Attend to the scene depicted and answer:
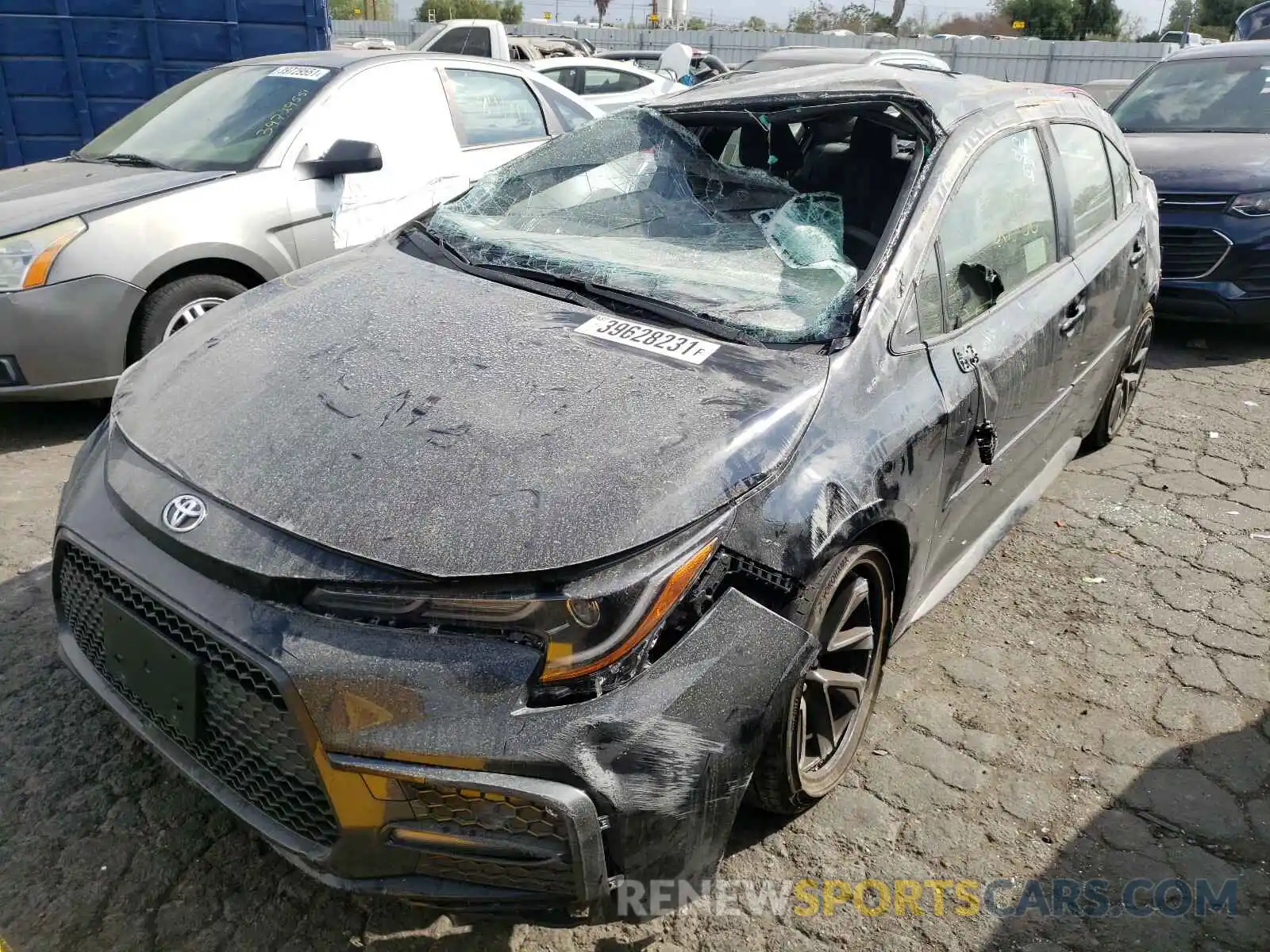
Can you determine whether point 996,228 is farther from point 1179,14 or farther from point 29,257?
point 1179,14

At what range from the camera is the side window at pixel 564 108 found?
6.03m

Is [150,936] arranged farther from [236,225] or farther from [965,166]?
[236,225]

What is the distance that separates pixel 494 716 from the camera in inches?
64.7

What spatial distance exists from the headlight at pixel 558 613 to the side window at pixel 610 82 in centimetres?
1156

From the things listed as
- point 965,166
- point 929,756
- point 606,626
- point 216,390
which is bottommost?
point 929,756

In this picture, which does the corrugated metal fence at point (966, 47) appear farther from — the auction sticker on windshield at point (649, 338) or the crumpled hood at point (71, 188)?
the auction sticker on windshield at point (649, 338)

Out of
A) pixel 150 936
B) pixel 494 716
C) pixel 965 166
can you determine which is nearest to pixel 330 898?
pixel 150 936

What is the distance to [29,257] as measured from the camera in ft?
12.7

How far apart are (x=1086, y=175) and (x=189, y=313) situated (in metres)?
3.82

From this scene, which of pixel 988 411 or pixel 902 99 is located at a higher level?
pixel 902 99

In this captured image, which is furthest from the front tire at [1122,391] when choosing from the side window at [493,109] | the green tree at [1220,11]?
the green tree at [1220,11]

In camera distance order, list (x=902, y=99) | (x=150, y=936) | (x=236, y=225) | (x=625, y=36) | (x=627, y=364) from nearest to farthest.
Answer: (x=150, y=936) → (x=627, y=364) → (x=902, y=99) → (x=236, y=225) → (x=625, y=36)

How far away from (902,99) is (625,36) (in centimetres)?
3237

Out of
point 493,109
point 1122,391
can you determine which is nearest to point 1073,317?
point 1122,391
